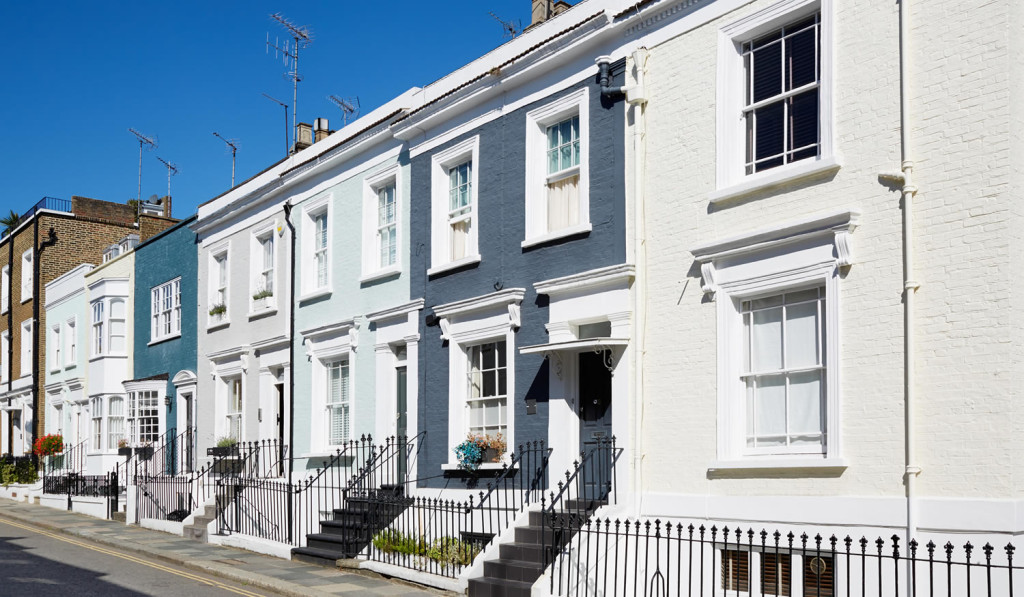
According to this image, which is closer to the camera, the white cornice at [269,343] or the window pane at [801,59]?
the window pane at [801,59]

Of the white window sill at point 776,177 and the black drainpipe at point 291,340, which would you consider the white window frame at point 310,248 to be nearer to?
the black drainpipe at point 291,340

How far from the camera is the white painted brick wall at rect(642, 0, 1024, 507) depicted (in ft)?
29.6

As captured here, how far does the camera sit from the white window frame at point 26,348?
36.8 meters

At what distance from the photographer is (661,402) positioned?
484 inches

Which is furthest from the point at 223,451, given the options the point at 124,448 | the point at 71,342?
the point at 71,342

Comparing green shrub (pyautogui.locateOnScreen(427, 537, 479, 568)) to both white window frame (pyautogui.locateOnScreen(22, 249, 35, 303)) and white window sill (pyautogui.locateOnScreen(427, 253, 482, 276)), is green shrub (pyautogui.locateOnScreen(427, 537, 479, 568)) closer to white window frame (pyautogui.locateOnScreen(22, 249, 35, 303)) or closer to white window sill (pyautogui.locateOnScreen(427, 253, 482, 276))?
white window sill (pyautogui.locateOnScreen(427, 253, 482, 276))

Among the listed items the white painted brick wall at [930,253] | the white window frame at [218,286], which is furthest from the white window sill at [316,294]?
the white painted brick wall at [930,253]

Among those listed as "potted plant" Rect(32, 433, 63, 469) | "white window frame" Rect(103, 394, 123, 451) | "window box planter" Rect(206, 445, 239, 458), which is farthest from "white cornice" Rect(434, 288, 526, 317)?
"potted plant" Rect(32, 433, 63, 469)

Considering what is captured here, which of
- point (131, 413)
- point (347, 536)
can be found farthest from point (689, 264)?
point (131, 413)

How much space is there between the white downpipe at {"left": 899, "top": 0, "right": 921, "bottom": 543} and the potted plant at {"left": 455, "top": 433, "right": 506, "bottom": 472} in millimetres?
6612

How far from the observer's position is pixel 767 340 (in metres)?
11.2

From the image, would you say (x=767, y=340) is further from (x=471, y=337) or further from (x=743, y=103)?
(x=471, y=337)

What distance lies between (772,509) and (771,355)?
1650mm

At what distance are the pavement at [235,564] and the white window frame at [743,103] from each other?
6.34 m
